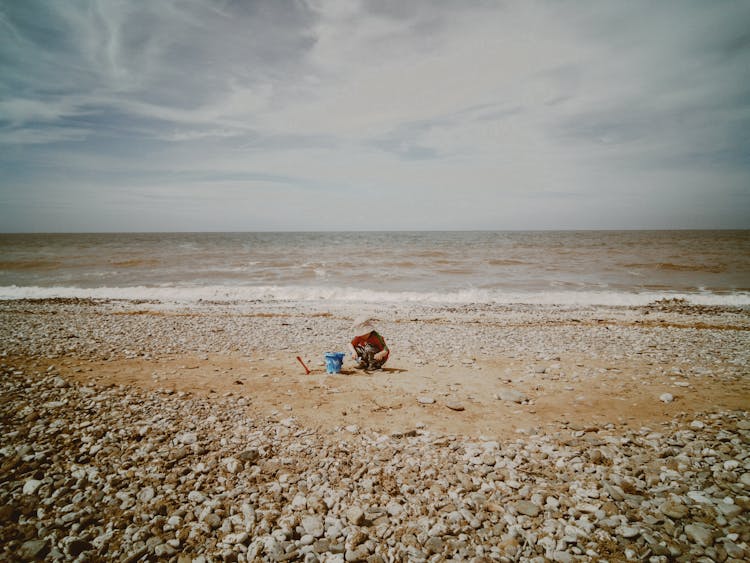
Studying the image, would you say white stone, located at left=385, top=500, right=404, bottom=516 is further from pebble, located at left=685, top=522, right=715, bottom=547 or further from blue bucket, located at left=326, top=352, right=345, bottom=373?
blue bucket, located at left=326, top=352, right=345, bottom=373

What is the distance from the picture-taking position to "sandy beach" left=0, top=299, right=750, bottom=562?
378 cm

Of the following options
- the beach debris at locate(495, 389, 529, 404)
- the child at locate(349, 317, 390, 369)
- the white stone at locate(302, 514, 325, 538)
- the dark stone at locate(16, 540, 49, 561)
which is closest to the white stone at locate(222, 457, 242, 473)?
the white stone at locate(302, 514, 325, 538)

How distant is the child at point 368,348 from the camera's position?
29.5 feet

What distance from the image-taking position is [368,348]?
9.05 m

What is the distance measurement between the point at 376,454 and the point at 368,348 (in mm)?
3814

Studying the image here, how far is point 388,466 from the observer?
16.6 feet

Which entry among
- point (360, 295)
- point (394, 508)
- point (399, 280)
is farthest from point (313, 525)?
point (399, 280)

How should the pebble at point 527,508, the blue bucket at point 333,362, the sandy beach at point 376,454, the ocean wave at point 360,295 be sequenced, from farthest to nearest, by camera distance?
the ocean wave at point 360,295 → the blue bucket at point 333,362 → the pebble at point 527,508 → the sandy beach at point 376,454

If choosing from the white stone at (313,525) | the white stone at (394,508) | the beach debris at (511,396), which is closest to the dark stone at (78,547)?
the white stone at (313,525)

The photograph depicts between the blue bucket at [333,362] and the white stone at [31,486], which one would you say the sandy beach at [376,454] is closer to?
the white stone at [31,486]

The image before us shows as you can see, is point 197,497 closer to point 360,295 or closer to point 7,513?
point 7,513

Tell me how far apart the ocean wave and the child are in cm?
1254

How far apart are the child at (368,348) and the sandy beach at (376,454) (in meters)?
0.50

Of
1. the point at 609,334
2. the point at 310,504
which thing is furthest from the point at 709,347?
the point at 310,504
